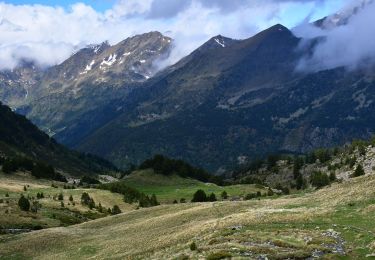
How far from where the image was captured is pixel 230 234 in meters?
49.9

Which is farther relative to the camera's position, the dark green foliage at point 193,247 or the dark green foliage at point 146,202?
the dark green foliage at point 146,202

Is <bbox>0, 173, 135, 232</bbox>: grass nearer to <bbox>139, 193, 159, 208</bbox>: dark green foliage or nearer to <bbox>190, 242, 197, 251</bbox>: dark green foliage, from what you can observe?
<bbox>139, 193, 159, 208</bbox>: dark green foliage

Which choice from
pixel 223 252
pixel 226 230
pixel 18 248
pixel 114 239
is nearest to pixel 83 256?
pixel 114 239

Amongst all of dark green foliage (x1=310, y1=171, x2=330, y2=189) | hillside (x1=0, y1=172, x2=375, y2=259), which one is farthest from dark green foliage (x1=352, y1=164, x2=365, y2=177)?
hillside (x1=0, y1=172, x2=375, y2=259)

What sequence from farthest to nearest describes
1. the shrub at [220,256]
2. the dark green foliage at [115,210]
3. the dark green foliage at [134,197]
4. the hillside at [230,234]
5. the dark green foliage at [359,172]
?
the dark green foliage at [359,172]
the dark green foliage at [134,197]
the dark green foliage at [115,210]
the hillside at [230,234]
the shrub at [220,256]

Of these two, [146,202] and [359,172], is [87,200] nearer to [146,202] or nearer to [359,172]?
[146,202]

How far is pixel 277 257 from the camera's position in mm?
38156

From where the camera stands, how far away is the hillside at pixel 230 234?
1603 inches

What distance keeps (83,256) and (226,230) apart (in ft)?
60.8

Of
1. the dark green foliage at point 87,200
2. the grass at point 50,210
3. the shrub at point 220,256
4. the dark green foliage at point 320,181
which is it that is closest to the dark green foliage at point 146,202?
the grass at point 50,210

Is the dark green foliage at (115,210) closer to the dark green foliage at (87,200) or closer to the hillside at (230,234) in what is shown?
the dark green foliage at (87,200)

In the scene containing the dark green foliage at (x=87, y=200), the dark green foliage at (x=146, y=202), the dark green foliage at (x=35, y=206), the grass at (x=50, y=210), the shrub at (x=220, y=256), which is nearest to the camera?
the shrub at (x=220, y=256)

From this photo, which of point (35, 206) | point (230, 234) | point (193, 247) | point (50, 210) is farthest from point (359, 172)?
point (193, 247)

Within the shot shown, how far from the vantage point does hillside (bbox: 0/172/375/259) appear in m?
40.7
